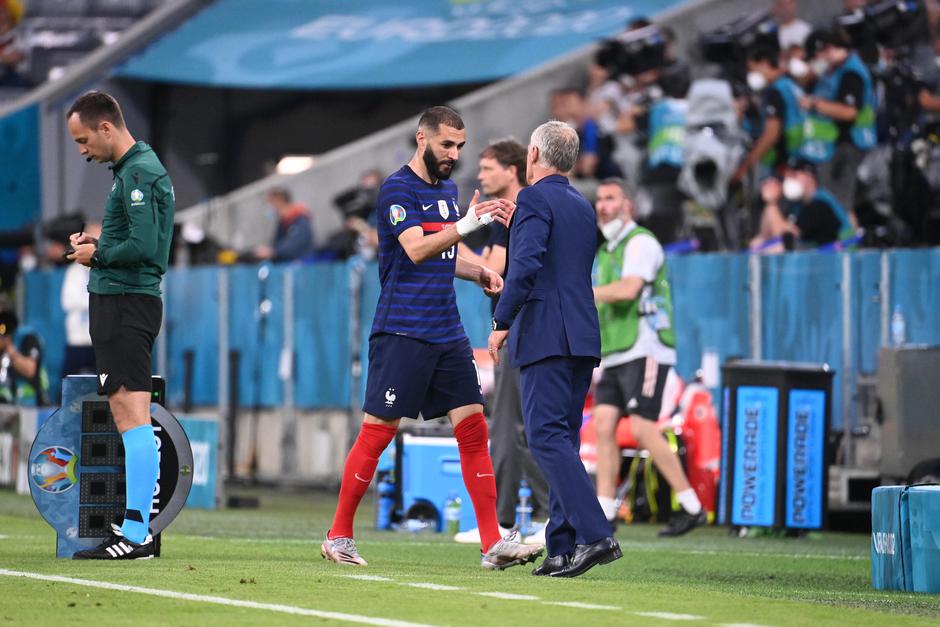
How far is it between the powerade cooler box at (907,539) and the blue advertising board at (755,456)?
3.94m

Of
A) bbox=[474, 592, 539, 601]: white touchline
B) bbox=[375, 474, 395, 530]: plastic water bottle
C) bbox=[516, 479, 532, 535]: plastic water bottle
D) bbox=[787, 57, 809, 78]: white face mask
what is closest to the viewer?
bbox=[474, 592, 539, 601]: white touchline

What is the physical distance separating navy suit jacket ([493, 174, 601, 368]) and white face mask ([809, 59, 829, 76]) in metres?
8.79

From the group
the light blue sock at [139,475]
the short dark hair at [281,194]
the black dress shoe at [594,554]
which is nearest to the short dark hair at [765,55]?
the short dark hair at [281,194]

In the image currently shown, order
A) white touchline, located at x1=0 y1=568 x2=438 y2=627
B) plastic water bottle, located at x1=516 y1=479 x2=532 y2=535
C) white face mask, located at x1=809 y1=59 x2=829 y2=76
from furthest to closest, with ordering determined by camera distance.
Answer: white face mask, located at x1=809 y1=59 x2=829 y2=76
plastic water bottle, located at x1=516 y1=479 x2=532 y2=535
white touchline, located at x1=0 y1=568 x2=438 y2=627

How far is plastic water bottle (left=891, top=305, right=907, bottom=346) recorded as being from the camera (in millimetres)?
14266

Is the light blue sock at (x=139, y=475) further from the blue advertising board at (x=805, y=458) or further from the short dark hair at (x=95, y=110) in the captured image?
the blue advertising board at (x=805, y=458)

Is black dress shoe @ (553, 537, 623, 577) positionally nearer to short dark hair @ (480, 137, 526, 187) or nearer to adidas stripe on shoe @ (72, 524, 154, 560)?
adidas stripe on shoe @ (72, 524, 154, 560)

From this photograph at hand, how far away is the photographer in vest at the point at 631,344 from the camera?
1259 cm

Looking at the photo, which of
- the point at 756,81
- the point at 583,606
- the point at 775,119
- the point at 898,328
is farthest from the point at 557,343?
the point at 756,81

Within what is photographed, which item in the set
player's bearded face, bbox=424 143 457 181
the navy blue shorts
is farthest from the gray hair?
the navy blue shorts

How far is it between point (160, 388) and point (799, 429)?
555 centimetres

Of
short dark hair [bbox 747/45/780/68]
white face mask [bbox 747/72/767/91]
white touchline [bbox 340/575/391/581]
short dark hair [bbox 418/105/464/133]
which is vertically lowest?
white touchline [bbox 340/575/391/581]

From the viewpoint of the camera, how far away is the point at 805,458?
44.2 ft

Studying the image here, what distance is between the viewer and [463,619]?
687 centimetres
